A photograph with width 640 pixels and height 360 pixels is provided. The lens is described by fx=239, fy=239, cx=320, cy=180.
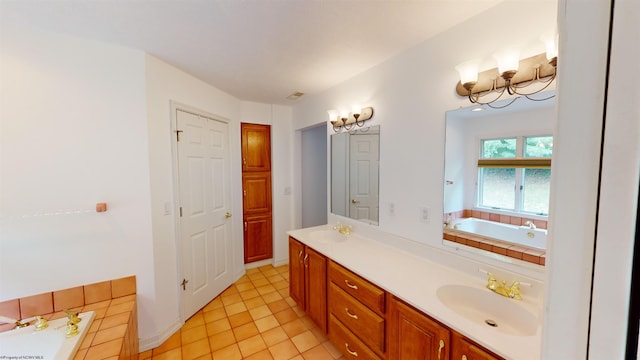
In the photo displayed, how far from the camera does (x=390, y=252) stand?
1917 millimetres

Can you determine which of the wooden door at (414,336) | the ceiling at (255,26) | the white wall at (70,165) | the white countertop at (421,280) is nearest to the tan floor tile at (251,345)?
the white wall at (70,165)

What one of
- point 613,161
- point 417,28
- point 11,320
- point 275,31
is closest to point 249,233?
point 11,320

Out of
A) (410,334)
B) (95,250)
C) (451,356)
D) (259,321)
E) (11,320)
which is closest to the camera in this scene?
(451,356)

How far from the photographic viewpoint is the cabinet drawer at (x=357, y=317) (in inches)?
56.6

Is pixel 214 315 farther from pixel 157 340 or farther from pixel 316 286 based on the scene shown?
pixel 316 286

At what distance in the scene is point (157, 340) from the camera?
6.48ft

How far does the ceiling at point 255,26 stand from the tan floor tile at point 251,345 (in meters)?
2.38

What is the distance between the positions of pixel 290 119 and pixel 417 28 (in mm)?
2243

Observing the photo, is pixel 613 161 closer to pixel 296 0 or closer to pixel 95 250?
pixel 296 0

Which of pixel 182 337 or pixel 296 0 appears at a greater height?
pixel 296 0

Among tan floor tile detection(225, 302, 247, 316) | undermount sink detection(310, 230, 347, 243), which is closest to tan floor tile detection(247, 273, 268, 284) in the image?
tan floor tile detection(225, 302, 247, 316)

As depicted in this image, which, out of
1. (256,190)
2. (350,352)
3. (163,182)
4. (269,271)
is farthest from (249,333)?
(256,190)

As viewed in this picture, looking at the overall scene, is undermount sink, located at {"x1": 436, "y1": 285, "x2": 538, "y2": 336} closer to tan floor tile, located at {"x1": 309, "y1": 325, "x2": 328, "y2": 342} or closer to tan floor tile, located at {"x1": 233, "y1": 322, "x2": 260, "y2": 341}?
tan floor tile, located at {"x1": 309, "y1": 325, "x2": 328, "y2": 342}

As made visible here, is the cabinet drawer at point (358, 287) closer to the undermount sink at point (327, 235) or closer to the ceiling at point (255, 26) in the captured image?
the undermount sink at point (327, 235)
